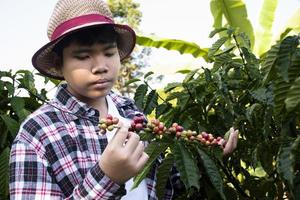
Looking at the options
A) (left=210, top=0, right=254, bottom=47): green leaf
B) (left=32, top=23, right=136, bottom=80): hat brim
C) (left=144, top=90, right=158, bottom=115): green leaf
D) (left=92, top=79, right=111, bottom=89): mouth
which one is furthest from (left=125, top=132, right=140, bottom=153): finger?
(left=210, top=0, right=254, bottom=47): green leaf

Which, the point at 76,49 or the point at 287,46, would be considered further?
the point at 76,49

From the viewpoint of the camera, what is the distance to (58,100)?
1.16 metres

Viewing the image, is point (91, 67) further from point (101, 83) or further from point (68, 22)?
point (68, 22)

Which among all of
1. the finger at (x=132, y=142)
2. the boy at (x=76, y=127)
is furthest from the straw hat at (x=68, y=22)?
the finger at (x=132, y=142)

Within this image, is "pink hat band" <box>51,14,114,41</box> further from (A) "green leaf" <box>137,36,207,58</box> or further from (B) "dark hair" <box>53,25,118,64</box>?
(A) "green leaf" <box>137,36,207,58</box>

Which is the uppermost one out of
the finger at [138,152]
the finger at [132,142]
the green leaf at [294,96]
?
the green leaf at [294,96]

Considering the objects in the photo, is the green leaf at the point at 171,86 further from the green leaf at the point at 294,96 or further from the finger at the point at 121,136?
the green leaf at the point at 294,96

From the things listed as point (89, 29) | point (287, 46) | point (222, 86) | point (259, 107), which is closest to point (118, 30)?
point (89, 29)

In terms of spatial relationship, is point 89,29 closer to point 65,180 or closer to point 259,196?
point 65,180

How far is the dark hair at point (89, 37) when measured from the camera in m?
1.06

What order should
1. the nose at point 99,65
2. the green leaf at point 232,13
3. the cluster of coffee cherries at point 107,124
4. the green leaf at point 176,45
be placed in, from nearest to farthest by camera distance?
1. the cluster of coffee cherries at point 107,124
2. the nose at point 99,65
3. the green leaf at point 176,45
4. the green leaf at point 232,13

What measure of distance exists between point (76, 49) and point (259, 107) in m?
0.45

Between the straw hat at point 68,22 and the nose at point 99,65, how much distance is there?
8cm

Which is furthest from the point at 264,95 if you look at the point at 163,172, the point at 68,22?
the point at 68,22
